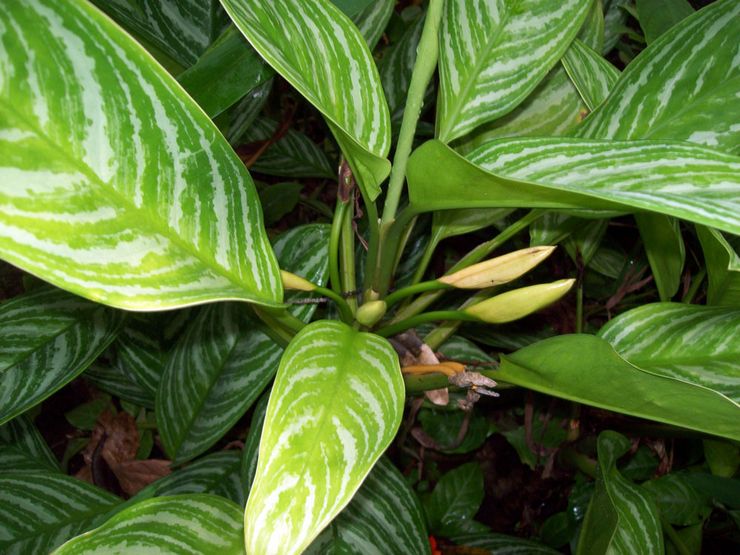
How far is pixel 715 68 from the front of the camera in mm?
592

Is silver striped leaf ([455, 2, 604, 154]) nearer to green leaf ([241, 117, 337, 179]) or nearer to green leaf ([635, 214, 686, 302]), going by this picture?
green leaf ([635, 214, 686, 302])

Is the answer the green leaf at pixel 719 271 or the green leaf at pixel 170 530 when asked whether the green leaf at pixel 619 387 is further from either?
the green leaf at pixel 170 530

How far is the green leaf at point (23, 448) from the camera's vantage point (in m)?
0.81

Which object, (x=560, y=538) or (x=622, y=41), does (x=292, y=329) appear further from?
(x=622, y=41)

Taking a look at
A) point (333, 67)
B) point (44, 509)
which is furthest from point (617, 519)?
point (44, 509)

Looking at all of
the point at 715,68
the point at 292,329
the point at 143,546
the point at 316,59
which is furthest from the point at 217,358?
the point at 715,68

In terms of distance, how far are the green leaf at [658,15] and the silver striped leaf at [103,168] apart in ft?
1.97

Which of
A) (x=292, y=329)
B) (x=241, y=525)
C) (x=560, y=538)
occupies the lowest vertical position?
(x=560, y=538)

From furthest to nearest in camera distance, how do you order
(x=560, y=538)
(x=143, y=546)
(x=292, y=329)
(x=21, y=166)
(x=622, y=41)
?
1. (x=622, y=41)
2. (x=560, y=538)
3. (x=292, y=329)
4. (x=143, y=546)
5. (x=21, y=166)

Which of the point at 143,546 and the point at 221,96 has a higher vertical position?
the point at 221,96

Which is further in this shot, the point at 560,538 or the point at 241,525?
the point at 560,538

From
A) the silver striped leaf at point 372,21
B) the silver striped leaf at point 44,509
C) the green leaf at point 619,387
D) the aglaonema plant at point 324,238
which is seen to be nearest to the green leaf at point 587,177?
the aglaonema plant at point 324,238

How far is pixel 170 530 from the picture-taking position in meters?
0.52

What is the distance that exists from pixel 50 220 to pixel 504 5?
1.67ft
